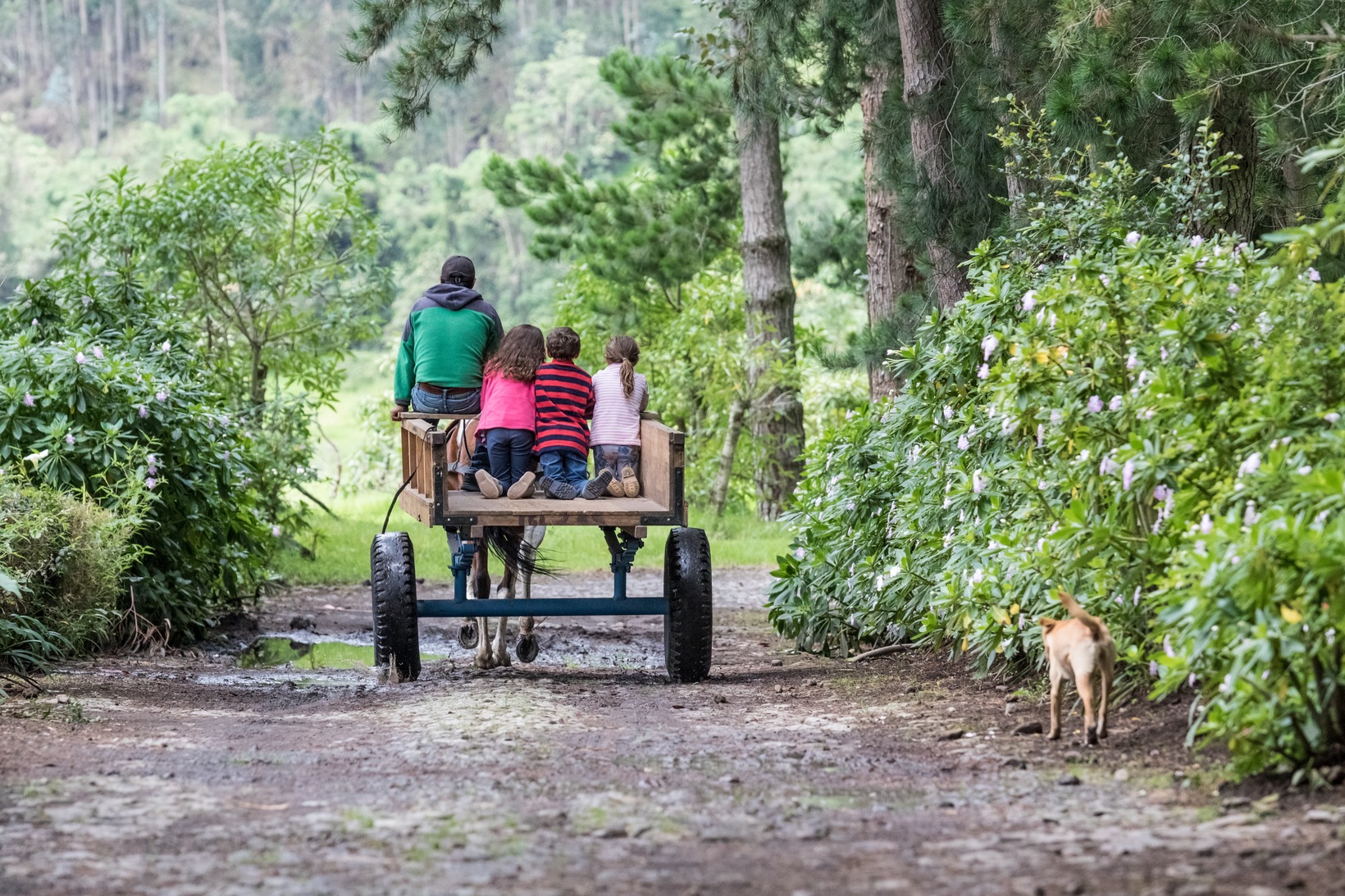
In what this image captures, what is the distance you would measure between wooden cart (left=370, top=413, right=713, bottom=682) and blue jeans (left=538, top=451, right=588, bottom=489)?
0.83 feet

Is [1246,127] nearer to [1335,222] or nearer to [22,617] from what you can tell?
[1335,222]

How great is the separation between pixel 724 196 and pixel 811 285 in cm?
1865

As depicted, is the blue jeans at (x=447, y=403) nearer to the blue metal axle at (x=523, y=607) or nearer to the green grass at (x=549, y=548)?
the blue metal axle at (x=523, y=607)

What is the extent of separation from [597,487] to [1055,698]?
120 inches

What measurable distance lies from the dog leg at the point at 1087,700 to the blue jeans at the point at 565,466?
3.38m

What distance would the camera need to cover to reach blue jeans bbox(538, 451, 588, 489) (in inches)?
320

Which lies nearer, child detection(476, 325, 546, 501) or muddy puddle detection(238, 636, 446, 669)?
child detection(476, 325, 546, 501)

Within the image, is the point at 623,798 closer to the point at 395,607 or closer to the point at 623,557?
the point at 395,607

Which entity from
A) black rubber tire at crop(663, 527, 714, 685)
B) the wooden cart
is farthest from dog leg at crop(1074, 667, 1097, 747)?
black rubber tire at crop(663, 527, 714, 685)

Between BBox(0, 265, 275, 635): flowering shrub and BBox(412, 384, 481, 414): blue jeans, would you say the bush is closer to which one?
BBox(0, 265, 275, 635): flowering shrub

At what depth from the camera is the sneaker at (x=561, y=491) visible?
7.84m

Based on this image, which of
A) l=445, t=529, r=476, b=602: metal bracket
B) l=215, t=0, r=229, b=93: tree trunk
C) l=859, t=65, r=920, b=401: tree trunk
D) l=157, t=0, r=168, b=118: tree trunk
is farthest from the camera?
l=157, t=0, r=168, b=118: tree trunk

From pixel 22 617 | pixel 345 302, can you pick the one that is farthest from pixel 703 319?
pixel 22 617

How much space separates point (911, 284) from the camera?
12.7 meters
